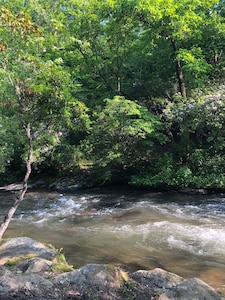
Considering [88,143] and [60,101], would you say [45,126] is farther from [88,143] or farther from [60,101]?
[88,143]

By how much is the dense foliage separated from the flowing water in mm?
1802

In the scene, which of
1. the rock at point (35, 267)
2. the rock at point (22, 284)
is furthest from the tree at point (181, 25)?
the rock at point (22, 284)

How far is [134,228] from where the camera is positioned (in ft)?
32.0

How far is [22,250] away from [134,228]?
4.03 metres

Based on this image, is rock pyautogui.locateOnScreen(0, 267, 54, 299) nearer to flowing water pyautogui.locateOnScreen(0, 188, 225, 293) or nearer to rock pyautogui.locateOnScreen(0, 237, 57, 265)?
rock pyautogui.locateOnScreen(0, 237, 57, 265)

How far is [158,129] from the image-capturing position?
51.2 feet

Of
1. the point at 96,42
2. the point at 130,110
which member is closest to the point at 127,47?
the point at 96,42

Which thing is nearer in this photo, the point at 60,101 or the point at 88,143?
A: the point at 60,101

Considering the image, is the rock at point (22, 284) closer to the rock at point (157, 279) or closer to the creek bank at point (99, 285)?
the creek bank at point (99, 285)

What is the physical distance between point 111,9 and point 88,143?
7009mm

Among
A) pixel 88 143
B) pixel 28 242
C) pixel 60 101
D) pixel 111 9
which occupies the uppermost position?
pixel 111 9

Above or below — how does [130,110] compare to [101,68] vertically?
below

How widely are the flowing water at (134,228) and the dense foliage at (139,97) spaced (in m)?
1.80

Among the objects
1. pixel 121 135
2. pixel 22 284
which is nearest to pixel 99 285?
pixel 22 284
